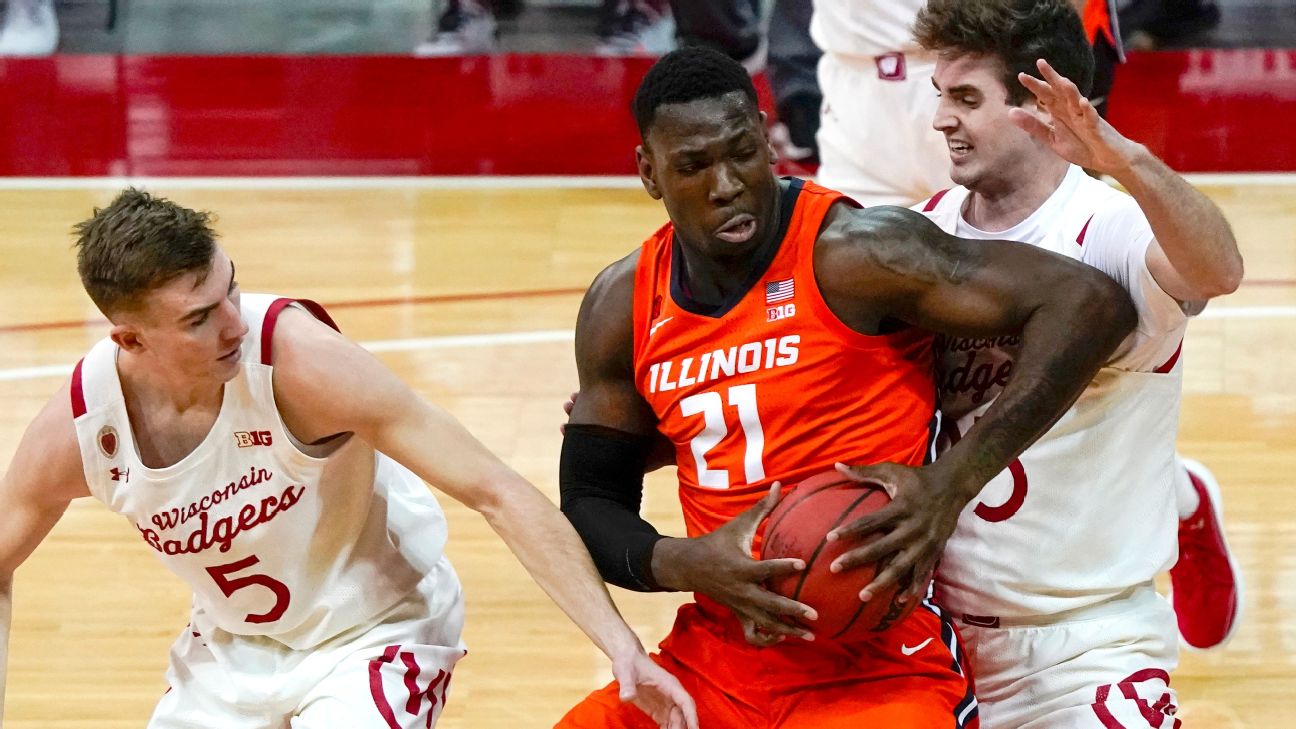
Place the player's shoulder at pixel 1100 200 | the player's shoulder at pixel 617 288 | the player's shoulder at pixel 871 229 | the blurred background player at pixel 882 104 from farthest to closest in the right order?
the blurred background player at pixel 882 104, the player's shoulder at pixel 617 288, the player's shoulder at pixel 1100 200, the player's shoulder at pixel 871 229

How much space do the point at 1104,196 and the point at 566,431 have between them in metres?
1.21

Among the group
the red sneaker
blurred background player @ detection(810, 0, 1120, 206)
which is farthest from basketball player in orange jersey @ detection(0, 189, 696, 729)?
blurred background player @ detection(810, 0, 1120, 206)

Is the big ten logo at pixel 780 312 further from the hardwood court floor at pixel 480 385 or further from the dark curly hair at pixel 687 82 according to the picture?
the hardwood court floor at pixel 480 385

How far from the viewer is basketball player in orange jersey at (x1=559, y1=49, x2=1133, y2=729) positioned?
3.32 m

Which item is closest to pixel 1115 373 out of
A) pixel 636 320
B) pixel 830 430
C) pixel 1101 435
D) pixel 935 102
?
pixel 1101 435

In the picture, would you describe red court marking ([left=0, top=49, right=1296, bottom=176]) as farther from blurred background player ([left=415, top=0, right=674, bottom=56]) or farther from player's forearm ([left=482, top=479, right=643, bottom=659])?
player's forearm ([left=482, top=479, right=643, bottom=659])

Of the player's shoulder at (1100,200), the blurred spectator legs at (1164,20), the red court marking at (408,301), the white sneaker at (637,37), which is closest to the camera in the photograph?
the player's shoulder at (1100,200)

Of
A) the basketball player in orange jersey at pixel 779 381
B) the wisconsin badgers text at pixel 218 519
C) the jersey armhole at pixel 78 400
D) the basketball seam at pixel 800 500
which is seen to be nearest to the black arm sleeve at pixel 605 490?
the basketball player in orange jersey at pixel 779 381

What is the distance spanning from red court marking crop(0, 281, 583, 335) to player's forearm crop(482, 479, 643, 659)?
4.66 metres

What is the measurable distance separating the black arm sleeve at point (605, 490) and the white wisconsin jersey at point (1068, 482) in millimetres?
653

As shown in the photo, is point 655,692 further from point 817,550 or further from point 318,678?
point 318,678

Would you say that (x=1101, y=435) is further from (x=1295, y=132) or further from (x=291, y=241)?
(x=1295, y=132)

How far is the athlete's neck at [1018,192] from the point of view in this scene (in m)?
3.64

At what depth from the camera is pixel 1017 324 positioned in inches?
132
